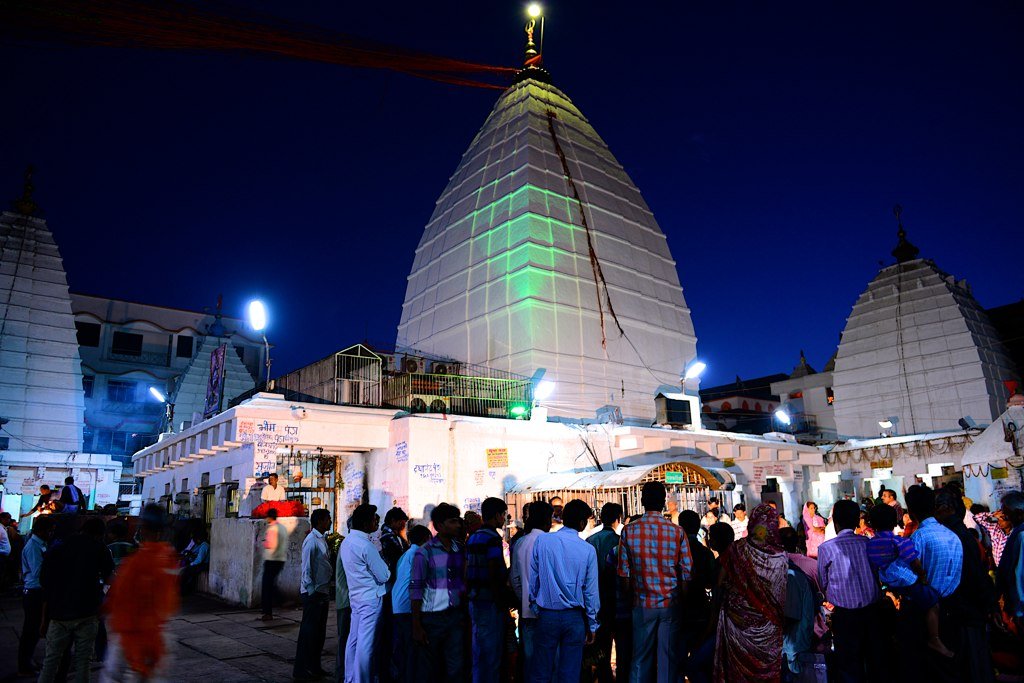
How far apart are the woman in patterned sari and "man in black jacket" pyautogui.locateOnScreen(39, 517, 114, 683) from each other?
5411mm

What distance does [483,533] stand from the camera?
6512 millimetres

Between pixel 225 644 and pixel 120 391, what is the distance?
4471cm

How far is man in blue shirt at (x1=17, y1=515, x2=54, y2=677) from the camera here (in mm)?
8125

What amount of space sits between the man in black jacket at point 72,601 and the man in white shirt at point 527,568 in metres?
3.74

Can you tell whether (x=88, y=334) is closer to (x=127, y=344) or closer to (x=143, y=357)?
(x=127, y=344)

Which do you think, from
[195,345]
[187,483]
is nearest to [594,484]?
[187,483]

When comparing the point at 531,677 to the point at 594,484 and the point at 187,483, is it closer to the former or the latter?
the point at 594,484

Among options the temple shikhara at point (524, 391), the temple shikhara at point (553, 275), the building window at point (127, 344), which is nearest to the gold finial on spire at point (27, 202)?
the temple shikhara at point (524, 391)

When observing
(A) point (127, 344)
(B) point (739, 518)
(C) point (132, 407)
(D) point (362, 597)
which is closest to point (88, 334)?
(A) point (127, 344)

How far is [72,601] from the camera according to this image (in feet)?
20.7

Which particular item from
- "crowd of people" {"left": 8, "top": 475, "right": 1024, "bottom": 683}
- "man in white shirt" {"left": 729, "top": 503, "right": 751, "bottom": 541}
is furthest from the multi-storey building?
"crowd of people" {"left": 8, "top": 475, "right": 1024, "bottom": 683}

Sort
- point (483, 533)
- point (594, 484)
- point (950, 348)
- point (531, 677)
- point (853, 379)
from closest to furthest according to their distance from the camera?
1. point (531, 677)
2. point (483, 533)
3. point (594, 484)
4. point (950, 348)
5. point (853, 379)

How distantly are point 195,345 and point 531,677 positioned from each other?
167 ft

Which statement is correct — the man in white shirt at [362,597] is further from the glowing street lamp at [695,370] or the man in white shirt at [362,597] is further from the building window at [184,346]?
the building window at [184,346]
